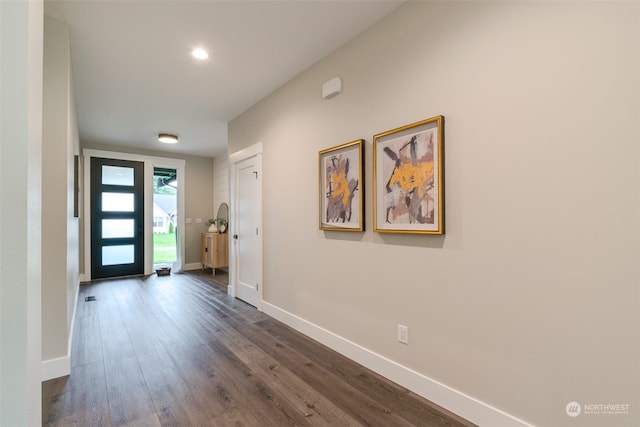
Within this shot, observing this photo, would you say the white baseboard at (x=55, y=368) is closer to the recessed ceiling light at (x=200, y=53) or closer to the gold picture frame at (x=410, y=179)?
the gold picture frame at (x=410, y=179)

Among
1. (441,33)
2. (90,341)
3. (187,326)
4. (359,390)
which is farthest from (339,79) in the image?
(90,341)

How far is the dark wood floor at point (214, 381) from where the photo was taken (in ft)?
5.96

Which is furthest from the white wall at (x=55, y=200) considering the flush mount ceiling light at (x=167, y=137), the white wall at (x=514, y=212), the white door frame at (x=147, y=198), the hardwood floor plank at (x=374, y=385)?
the white door frame at (x=147, y=198)

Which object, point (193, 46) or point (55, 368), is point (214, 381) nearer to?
point (55, 368)

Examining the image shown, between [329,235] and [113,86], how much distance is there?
3004 millimetres

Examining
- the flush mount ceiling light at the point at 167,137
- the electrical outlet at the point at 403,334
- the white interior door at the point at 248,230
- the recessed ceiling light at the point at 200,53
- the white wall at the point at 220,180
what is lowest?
the electrical outlet at the point at 403,334

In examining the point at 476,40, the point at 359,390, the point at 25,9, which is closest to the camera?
the point at 25,9

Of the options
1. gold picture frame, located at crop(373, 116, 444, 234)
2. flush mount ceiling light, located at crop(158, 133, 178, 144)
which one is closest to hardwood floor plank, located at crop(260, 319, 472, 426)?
gold picture frame, located at crop(373, 116, 444, 234)

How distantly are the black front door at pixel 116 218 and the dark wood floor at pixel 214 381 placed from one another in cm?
273

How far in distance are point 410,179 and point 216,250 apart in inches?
208

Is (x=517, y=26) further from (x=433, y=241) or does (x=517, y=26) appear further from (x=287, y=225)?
(x=287, y=225)

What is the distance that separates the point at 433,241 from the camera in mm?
1956

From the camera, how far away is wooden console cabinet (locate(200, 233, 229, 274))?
642 centimetres

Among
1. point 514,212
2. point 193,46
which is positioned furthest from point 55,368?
point 514,212
